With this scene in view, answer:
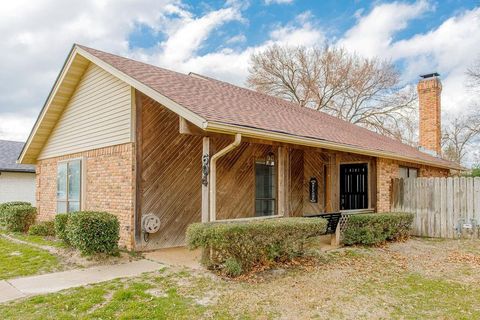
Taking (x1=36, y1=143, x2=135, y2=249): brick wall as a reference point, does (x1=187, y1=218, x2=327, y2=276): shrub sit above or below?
below

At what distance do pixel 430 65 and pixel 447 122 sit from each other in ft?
41.6

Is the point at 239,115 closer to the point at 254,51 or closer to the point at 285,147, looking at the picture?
the point at 285,147

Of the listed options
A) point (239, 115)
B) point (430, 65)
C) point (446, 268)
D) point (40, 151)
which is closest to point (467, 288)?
point (446, 268)

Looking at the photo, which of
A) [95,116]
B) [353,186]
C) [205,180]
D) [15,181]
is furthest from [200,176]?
[15,181]

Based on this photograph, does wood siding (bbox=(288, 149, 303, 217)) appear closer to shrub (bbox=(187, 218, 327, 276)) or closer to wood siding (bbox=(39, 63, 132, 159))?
shrub (bbox=(187, 218, 327, 276))

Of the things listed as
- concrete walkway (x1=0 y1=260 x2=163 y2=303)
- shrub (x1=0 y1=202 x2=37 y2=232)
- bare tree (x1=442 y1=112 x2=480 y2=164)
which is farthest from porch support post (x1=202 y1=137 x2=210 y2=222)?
bare tree (x1=442 y1=112 x2=480 y2=164)

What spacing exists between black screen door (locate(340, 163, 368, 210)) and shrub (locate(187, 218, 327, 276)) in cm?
701

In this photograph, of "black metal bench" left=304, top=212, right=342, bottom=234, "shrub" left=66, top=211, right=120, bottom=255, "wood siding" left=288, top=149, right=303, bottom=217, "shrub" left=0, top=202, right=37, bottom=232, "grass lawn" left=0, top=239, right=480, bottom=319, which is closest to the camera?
"grass lawn" left=0, top=239, right=480, bottom=319

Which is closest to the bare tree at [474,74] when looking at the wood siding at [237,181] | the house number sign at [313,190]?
the house number sign at [313,190]

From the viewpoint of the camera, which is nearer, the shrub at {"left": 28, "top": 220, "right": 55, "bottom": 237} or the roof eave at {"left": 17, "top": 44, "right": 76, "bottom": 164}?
the roof eave at {"left": 17, "top": 44, "right": 76, "bottom": 164}

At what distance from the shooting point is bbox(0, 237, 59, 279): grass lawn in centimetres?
660

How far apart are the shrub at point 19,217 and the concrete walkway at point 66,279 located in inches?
297

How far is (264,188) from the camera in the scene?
1100 centimetres

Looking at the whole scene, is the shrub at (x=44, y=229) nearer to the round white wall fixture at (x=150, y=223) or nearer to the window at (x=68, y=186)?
the window at (x=68, y=186)
